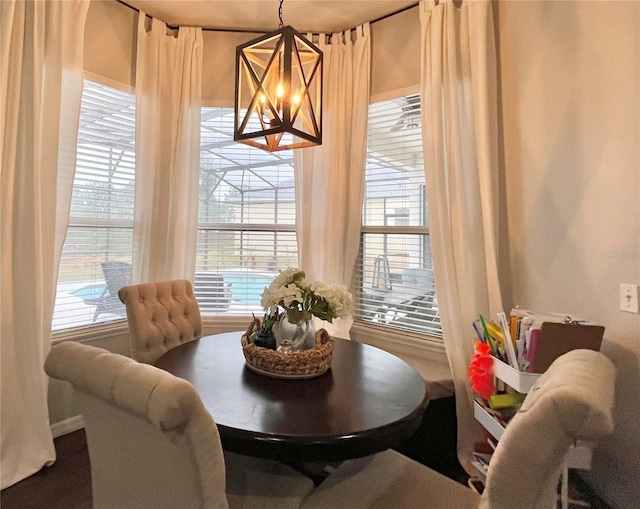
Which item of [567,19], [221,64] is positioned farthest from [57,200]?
[567,19]

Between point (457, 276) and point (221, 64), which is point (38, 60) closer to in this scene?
point (221, 64)

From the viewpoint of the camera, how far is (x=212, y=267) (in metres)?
2.97

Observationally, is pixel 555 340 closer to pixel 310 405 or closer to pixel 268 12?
pixel 310 405

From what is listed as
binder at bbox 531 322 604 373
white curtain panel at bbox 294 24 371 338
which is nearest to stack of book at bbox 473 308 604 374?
binder at bbox 531 322 604 373

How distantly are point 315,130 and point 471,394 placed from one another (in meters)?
1.64

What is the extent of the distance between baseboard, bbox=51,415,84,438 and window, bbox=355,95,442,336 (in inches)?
78.9

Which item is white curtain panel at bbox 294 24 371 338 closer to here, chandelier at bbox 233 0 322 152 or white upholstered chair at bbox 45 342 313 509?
chandelier at bbox 233 0 322 152

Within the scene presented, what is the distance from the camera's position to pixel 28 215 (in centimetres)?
198

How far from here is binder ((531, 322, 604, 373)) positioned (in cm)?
137

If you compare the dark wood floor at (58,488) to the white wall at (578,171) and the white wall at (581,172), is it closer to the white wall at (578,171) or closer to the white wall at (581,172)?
the white wall at (578,171)

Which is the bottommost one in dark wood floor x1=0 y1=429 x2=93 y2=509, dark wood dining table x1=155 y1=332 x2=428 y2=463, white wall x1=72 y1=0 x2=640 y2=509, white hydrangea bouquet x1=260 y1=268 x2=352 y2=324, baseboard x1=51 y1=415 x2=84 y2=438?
dark wood floor x1=0 y1=429 x2=93 y2=509

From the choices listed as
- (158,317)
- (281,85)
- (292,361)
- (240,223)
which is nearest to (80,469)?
(158,317)

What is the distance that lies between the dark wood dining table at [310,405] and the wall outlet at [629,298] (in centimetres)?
83

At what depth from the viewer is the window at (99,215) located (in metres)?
2.44
